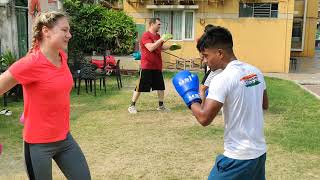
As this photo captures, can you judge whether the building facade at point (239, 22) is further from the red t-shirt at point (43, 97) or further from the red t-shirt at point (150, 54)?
the red t-shirt at point (43, 97)

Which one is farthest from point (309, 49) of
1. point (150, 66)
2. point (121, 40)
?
point (150, 66)

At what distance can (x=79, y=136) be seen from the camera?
271 inches

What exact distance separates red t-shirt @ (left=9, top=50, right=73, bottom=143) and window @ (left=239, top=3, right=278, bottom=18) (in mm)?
16249

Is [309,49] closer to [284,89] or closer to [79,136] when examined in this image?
[284,89]

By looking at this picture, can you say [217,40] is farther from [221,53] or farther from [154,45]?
[154,45]

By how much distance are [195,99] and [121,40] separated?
13685 millimetres

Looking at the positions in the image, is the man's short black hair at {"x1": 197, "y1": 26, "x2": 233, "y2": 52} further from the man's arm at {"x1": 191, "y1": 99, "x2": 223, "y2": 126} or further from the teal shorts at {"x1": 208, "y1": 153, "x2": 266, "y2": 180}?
the teal shorts at {"x1": 208, "y1": 153, "x2": 266, "y2": 180}

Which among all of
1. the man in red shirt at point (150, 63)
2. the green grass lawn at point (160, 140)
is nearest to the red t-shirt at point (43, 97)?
the green grass lawn at point (160, 140)

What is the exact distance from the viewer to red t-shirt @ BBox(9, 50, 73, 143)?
3.15 meters

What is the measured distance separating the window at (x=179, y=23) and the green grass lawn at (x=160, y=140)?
9.35 metres

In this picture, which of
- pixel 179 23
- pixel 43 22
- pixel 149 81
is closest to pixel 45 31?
pixel 43 22

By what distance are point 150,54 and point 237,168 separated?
580 cm

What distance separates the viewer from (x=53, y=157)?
11.2 ft

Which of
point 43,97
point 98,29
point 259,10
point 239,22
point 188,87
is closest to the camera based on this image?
point 43,97
